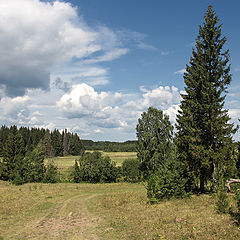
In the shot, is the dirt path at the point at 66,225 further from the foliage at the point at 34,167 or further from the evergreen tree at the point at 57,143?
the evergreen tree at the point at 57,143

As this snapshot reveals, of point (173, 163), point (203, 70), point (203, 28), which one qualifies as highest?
point (203, 28)

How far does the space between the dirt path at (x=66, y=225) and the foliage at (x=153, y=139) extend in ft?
82.1

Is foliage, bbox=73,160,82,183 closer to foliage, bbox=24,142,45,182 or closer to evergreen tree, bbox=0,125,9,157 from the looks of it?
foliage, bbox=24,142,45,182

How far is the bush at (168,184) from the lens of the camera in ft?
61.9

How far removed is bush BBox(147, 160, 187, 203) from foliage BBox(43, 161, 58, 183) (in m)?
34.1

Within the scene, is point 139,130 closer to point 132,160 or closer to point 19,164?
point 132,160

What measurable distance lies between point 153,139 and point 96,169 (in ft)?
46.7

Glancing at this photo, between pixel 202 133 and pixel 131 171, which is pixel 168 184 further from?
pixel 131 171

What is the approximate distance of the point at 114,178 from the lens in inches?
1956

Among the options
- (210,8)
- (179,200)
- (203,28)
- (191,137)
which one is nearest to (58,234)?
(179,200)

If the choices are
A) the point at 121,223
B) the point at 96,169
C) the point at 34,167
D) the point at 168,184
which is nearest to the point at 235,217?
the point at 121,223

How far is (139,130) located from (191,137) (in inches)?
941

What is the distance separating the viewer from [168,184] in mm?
18953

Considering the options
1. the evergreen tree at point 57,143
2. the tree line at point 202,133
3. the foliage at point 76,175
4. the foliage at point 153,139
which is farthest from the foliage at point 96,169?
the evergreen tree at point 57,143
